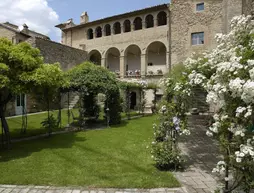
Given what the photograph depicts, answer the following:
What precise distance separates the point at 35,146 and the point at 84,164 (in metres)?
2.88

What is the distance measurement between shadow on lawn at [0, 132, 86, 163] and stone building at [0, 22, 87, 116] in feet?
22.5

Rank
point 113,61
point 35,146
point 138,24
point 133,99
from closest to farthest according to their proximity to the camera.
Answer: point 35,146, point 133,99, point 138,24, point 113,61

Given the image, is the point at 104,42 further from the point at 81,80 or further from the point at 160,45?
the point at 81,80

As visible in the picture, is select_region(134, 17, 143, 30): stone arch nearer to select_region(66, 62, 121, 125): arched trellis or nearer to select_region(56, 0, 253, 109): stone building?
select_region(56, 0, 253, 109): stone building

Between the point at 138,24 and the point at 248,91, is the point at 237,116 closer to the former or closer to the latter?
the point at 248,91

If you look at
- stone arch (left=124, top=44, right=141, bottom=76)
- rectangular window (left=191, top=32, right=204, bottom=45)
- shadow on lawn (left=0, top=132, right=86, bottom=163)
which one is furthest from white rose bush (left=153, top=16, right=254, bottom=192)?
stone arch (left=124, top=44, right=141, bottom=76)

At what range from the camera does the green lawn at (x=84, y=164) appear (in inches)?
180

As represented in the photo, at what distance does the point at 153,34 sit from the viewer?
22.4 meters

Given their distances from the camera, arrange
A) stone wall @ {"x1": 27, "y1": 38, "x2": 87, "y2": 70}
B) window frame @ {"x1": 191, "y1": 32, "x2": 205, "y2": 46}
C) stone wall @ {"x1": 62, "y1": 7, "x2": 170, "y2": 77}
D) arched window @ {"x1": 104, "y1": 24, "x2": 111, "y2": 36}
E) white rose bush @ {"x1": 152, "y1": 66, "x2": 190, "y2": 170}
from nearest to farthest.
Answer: white rose bush @ {"x1": 152, "y1": 66, "x2": 190, "y2": 170} < stone wall @ {"x1": 27, "y1": 38, "x2": 87, "y2": 70} < window frame @ {"x1": 191, "y1": 32, "x2": 205, "y2": 46} < stone wall @ {"x1": 62, "y1": 7, "x2": 170, "y2": 77} < arched window @ {"x1": 104, "y1": 24, "x2": 111, "y2": 36}

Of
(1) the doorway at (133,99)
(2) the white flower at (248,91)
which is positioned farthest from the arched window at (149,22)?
(2) the white flower at (248,91)

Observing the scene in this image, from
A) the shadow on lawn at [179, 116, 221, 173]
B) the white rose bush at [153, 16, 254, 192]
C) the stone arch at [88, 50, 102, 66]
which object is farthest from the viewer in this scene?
the stone arch at [88, 50, 102, 66]

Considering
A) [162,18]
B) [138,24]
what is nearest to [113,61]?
[138,24]

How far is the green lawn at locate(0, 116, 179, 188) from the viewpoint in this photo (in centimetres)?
457

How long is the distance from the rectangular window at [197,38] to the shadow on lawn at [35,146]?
15138 millimetres
